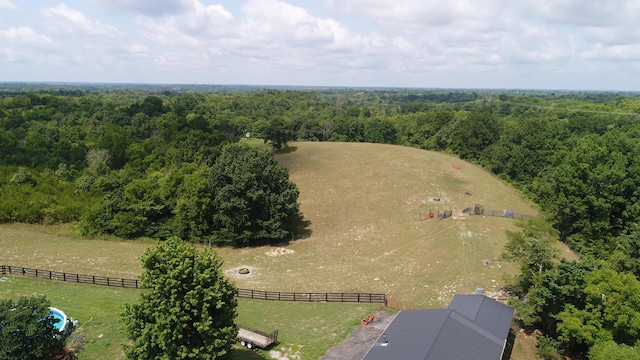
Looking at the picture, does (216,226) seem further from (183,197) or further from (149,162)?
(149,162)

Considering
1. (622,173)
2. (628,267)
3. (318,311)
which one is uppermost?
(622,173)

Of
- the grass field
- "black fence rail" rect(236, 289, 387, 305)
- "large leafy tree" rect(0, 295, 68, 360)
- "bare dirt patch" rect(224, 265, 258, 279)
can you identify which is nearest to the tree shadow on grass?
the grass field

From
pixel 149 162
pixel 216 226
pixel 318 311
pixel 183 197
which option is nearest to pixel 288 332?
pixel 318 311

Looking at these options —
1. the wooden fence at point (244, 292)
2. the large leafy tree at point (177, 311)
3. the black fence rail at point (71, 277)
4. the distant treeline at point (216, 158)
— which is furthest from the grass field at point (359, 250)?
the large leafy tree at point (177, 311)

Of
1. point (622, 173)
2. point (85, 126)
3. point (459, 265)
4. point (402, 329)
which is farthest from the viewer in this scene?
point (85, 126)

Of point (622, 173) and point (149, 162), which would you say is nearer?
→ point (622, 173)

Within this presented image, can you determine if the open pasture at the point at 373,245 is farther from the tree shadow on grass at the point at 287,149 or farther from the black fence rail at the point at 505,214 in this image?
the tree shadow on grass at the point at 287,149
